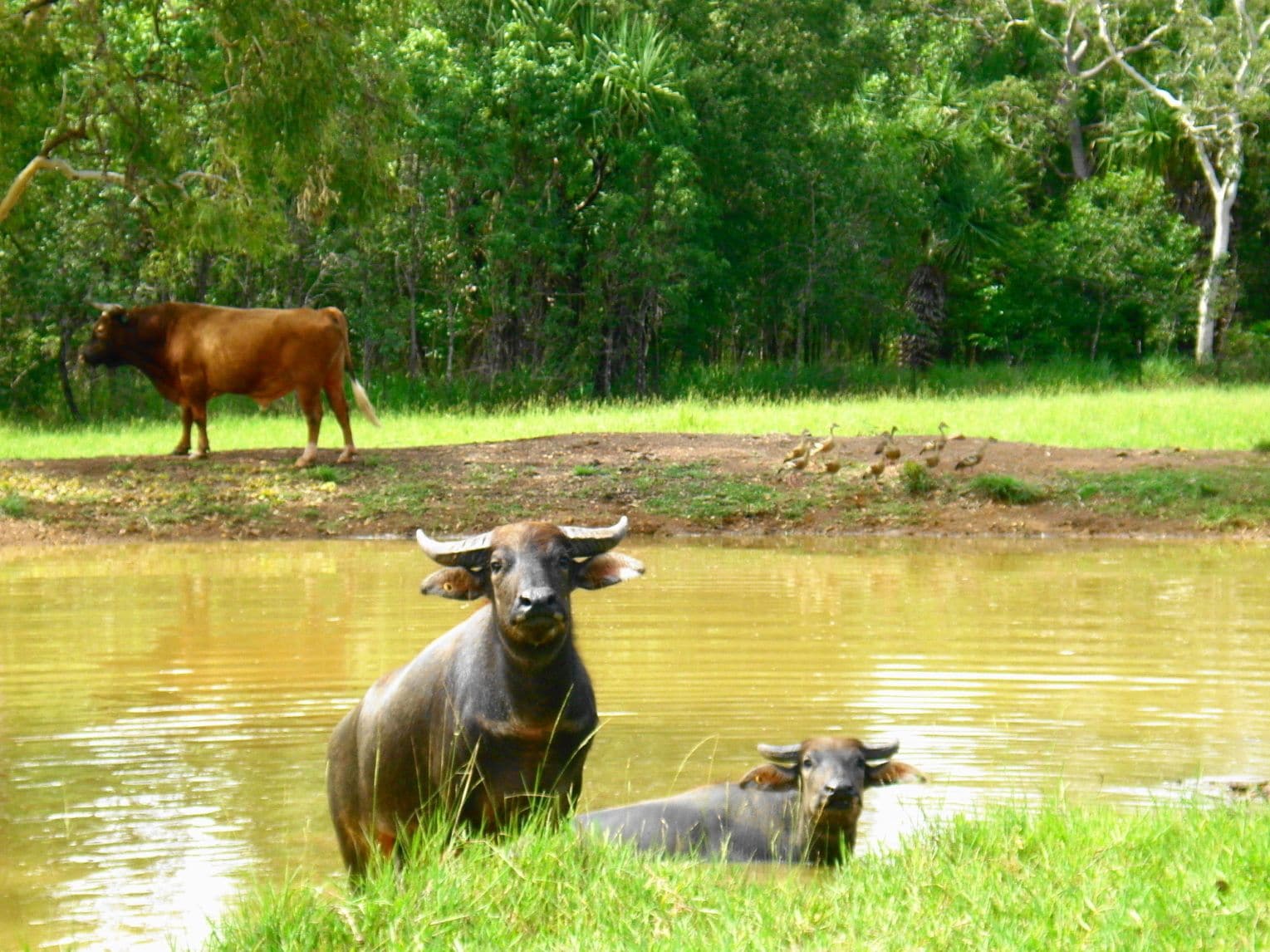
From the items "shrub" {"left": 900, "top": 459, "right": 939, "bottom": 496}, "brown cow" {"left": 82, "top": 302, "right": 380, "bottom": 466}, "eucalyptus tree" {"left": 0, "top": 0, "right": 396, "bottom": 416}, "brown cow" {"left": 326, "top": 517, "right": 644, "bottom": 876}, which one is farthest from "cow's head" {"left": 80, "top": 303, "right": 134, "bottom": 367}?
"brown cow" {"left": 326, "top": 517, "right": 644, "bottom": 876}

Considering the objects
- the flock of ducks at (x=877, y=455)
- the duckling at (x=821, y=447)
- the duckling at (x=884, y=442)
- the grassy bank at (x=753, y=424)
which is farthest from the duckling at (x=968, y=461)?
the grassy bank at (x=753, y=424)

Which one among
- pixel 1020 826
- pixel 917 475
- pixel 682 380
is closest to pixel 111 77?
pixel 917 475

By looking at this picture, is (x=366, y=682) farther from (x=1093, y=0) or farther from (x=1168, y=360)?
(x=1093, y=0)

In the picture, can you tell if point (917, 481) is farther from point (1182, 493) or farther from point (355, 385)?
point (355, 385)

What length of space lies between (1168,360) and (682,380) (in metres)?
11.0

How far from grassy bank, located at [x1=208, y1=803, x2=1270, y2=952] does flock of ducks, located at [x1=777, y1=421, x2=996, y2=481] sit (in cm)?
1287

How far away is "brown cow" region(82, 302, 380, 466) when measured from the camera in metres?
20.3

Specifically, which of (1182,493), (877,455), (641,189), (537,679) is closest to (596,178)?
(641,189)

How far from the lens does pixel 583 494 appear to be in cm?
1869

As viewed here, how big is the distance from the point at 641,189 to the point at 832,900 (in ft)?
96.5

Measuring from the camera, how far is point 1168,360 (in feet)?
125

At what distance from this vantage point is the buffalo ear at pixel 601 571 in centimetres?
598

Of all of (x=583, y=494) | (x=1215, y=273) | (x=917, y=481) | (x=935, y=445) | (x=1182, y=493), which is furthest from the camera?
(x=1215, y=273)

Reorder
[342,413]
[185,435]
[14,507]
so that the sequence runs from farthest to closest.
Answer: [185,435]
[342,413]
[14,507]
